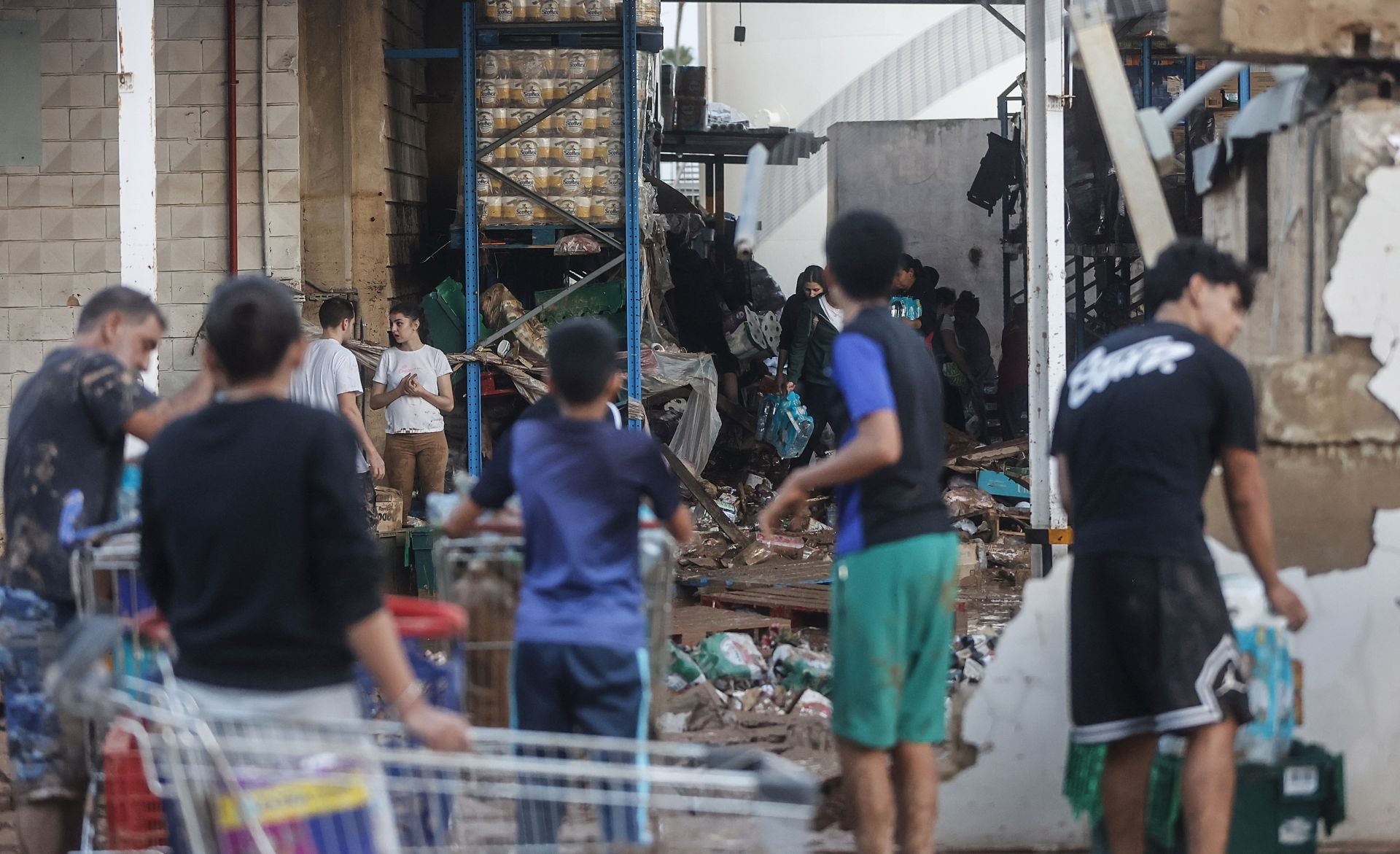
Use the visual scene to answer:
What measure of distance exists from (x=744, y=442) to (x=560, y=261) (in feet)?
9.17

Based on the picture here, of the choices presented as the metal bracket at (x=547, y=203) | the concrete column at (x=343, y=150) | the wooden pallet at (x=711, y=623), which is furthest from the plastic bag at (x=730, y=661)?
the concrete column at (x=343, y=150)

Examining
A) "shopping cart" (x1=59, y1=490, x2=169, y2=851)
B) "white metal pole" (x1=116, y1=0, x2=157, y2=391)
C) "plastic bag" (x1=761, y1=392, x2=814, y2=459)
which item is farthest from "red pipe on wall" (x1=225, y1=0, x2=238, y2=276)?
"shopping cart" (x1=59, y1=490, x2=169, y2=851)

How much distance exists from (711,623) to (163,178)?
17.7 ft

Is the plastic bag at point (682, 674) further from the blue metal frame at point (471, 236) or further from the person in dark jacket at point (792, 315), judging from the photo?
the person in dark jacket at point (792, 315)

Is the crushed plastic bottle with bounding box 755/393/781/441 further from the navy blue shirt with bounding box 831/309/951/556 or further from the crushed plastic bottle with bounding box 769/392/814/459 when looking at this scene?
the navy blue shirt with bounding box 831/309/951/556

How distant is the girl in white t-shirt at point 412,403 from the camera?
9.77 m

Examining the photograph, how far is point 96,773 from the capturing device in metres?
4.04

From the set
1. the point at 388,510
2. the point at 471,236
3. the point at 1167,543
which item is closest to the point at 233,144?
the point at 471,236

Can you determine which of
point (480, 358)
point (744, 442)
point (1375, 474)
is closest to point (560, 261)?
point (480, 358)

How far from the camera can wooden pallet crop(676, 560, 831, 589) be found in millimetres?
9711

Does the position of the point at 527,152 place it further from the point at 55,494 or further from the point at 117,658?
the point at 117,658

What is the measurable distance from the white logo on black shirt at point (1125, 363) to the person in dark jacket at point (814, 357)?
7615 mm

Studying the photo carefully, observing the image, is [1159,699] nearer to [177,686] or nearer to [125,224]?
[177,686]

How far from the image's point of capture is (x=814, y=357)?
12219 mm
